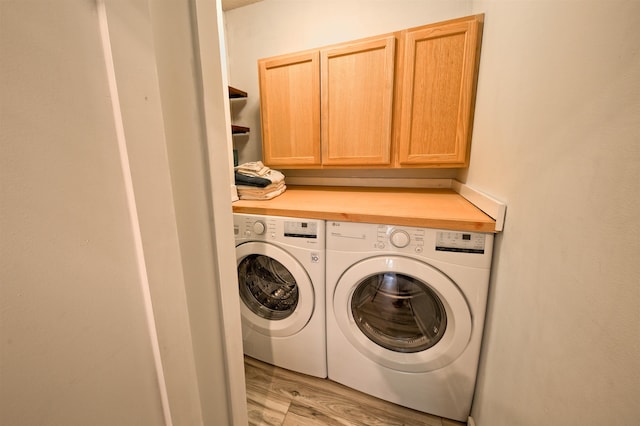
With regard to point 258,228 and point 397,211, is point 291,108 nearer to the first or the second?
point 258,228

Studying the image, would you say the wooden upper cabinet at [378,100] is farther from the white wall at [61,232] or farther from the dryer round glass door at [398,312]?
the white wall at [61,232]

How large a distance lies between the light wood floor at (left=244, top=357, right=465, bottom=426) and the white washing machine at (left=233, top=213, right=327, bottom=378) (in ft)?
0.22

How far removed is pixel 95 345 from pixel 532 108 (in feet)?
3.62

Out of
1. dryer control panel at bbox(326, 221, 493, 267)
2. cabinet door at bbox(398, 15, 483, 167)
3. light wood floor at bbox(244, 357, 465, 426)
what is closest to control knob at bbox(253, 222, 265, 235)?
dryer control panel at bbox(326, 221, 493, 267)

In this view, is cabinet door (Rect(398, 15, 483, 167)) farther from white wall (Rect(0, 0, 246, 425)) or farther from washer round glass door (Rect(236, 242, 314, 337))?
white wall (Rect(0, 0, 246, 425))

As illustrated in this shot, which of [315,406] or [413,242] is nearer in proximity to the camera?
[413,242]

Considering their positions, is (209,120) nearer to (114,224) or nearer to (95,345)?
(114,224)

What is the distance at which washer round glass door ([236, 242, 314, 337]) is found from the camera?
1139 millimetres

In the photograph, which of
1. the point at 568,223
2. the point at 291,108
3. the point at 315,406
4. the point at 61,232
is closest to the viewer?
the point at 61,232

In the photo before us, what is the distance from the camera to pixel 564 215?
1.70ft

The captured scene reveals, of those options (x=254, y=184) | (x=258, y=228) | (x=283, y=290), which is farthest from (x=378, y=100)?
(x=283, y=290)

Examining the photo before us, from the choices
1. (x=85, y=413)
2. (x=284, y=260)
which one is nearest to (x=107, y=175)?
(x=85, y=413)

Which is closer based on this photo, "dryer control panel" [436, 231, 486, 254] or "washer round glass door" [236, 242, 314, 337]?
"dryer control panel" [436, 231, 486, 254]

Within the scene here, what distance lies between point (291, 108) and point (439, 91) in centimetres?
90
